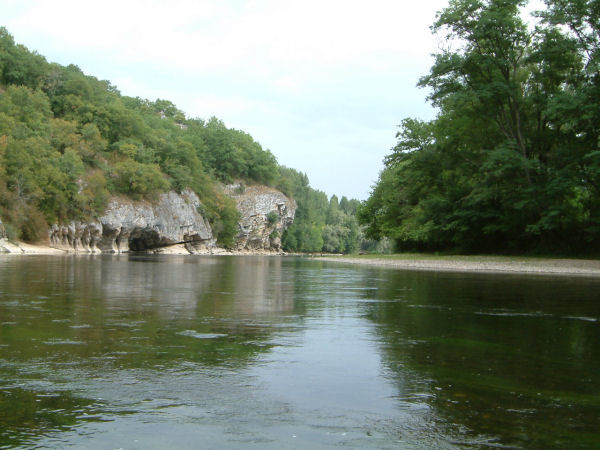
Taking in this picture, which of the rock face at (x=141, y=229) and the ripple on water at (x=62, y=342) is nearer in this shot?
the ripple on water at (x=62, y=342)

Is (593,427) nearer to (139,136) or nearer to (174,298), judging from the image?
(174,298)

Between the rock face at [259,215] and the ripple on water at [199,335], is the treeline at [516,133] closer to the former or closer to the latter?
the ripple on water at [199,335]

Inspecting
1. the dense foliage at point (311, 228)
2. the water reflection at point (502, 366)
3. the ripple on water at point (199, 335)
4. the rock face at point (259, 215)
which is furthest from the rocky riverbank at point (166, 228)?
the water reflection at point (502, 366)

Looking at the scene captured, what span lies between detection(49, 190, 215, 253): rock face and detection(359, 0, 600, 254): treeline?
51.6 metres

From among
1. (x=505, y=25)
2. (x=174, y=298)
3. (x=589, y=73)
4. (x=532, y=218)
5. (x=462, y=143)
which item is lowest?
(x=174, y=298)

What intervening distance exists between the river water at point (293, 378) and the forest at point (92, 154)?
62.2 m

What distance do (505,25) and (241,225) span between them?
9675 cm

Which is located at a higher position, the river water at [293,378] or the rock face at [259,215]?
the rock face at [259,215]

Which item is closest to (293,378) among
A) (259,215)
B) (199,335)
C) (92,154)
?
(199,335)

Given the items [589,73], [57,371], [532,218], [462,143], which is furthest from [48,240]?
[57,371]

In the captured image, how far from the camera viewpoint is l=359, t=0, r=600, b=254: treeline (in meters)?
35.8

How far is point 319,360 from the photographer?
643 cm

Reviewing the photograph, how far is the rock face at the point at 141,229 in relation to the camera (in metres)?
79.2

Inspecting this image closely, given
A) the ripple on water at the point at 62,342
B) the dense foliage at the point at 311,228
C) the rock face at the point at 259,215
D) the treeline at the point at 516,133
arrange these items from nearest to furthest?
the ripple on water at the point at 62,342, the treeline at the point at 516,133, the rock face at the point at 259,215, the dense foliage at the point at 311,228
